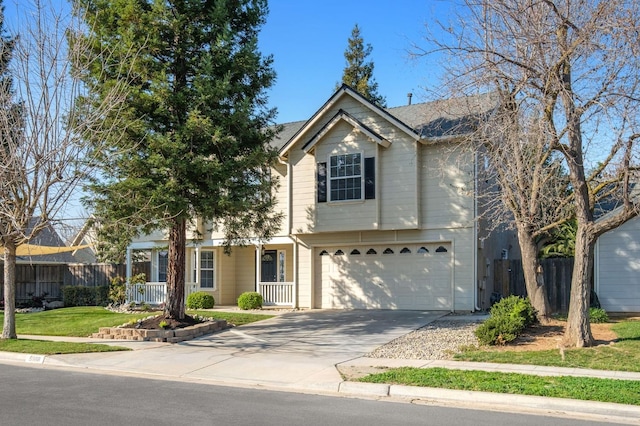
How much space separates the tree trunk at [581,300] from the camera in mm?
12953

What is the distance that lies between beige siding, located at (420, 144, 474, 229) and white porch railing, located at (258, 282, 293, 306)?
610cm

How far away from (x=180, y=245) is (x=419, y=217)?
803 centimetres

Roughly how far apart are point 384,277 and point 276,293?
182 inches

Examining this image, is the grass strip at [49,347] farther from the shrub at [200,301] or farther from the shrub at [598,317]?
the shrub at [598,317]

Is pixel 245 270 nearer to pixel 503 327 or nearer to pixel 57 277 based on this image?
pixel 57 277

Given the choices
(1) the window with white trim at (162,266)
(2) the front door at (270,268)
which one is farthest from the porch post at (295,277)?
(1) the window with white trim at (162,266)

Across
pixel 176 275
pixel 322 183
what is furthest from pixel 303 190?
pixel 176 275

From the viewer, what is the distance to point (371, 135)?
66.7 ft

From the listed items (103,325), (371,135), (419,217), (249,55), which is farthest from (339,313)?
(249,55)

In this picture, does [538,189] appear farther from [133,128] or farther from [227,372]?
[133,128]

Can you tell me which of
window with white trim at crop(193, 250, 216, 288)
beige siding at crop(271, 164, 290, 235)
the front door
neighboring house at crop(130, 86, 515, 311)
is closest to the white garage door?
neighboring house at crop(130, 86, 515, 311)

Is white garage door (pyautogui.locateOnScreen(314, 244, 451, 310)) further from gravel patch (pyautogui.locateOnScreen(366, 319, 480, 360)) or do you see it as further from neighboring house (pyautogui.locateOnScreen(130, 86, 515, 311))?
gravel patch (pyautogui.locateOnScreen(366, 319, 480, 360))

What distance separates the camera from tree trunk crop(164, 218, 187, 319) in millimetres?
17438

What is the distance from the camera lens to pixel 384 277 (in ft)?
70.1
